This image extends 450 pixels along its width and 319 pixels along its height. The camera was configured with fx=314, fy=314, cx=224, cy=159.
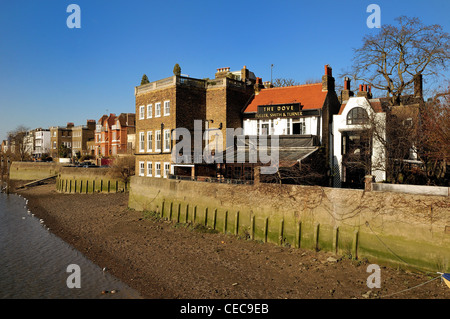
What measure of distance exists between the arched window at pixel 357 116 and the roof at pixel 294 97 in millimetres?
2495

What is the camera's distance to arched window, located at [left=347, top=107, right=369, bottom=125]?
2483 centimetres

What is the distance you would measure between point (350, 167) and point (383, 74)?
406 inches

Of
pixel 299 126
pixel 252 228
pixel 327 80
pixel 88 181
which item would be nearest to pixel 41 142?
pixel 88 181

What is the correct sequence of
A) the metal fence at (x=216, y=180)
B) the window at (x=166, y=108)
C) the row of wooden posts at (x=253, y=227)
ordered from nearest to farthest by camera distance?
the row of wooden posts at (x=253, y=227) → the metal fence at (x=216, y=180) → the window at (x=166, y=108)

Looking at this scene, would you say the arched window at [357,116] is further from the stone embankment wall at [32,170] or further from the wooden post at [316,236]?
the stone embankment wall at [32,170]

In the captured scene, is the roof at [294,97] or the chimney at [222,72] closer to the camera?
the roof at [294,97]

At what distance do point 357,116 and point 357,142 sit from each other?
2256 mm

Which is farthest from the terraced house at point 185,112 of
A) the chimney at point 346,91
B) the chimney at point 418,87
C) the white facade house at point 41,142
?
the white facade house at point 41,142

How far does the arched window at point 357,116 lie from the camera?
977 inches

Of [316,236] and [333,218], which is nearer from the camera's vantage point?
[333,218]

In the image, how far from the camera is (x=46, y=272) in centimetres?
1569

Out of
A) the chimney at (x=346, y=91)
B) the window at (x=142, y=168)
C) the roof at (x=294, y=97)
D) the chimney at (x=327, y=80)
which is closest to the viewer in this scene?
the roof at (x=294, y=97)

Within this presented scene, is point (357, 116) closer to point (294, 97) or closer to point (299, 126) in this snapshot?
point (299, 126)

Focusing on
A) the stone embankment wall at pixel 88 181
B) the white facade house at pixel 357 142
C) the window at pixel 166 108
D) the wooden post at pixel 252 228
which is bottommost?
the wooden post at pixel 252 228
